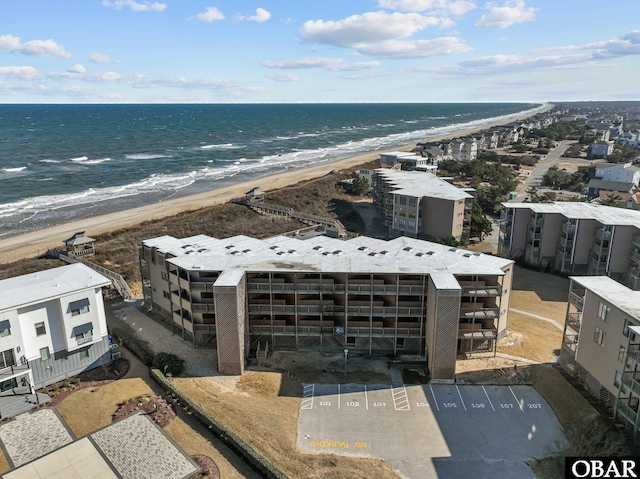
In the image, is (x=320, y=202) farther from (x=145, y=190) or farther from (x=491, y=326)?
(x=491, y=326)

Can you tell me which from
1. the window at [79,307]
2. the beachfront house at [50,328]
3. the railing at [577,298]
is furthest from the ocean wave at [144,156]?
the railing at [577,298]

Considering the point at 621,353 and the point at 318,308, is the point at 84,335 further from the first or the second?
the point at 621,353

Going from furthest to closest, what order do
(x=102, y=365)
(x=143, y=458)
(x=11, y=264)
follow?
(x=11, y=264), (x=102, y=365), (x=143, y=458)

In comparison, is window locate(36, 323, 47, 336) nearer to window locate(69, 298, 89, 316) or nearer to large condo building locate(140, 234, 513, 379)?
window locate(69, 298, 89, 316)

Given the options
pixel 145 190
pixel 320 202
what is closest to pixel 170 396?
pixel 320 202

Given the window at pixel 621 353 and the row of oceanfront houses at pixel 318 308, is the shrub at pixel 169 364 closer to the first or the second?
the row of oceanfront houses at pixel 318 308

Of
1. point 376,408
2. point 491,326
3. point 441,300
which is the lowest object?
point 376,408
